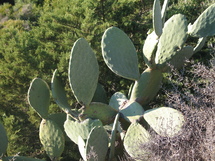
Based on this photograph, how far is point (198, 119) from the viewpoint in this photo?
3.06 metres

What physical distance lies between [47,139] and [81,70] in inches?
33.9

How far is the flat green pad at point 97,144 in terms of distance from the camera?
10.9 ft

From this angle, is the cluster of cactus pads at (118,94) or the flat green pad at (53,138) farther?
the flat green pad at (53,138)

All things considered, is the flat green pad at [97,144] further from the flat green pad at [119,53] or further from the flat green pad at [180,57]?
the flat green pad at [180,57]

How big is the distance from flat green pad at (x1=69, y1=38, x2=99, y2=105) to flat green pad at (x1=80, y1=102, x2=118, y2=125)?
10cm

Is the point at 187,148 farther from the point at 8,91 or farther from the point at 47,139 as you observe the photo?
the point at 8,91

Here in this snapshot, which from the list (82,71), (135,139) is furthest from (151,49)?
(135,139)

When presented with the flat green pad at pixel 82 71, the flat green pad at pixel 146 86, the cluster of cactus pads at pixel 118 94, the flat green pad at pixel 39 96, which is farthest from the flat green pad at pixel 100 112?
the flat green pad at pixel 39 96

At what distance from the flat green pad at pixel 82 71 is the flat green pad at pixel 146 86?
0.51 metres

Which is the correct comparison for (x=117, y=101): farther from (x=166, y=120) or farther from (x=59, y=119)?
(x=166, y=120)

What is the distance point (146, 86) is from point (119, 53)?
0.44 meters

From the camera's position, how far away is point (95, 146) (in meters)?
3.40

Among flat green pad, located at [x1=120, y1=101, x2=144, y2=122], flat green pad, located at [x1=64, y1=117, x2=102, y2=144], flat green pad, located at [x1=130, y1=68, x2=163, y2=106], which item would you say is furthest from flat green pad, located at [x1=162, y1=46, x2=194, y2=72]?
flat green pad, located at [x1=64, y1=117, x2=102, y2=144]

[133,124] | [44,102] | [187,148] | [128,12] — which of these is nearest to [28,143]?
[44,102]
